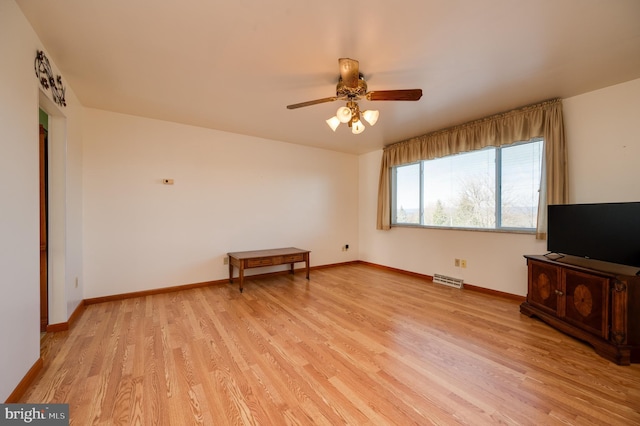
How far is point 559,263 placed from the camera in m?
2.48

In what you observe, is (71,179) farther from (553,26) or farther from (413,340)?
(553,26)

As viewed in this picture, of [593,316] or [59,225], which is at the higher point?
[59,225]

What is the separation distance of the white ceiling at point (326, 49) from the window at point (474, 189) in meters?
0.77

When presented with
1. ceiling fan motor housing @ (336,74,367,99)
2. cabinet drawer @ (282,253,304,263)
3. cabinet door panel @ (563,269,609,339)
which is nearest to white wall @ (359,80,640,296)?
cabinet door panel @ (563,269,609,339)

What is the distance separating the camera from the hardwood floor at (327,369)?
146 cm

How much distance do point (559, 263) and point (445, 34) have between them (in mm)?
2451

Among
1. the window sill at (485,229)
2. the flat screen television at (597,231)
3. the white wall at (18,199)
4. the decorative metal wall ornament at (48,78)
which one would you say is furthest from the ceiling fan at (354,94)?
the window sill at (485,229)

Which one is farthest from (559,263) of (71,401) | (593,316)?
(71,401)

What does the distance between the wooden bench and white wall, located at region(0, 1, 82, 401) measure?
208cm

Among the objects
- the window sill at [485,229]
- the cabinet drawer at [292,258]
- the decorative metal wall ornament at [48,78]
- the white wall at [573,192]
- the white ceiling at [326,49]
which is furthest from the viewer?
the cabinet drawer at [292,258]

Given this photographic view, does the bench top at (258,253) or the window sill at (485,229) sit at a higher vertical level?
the window sill at (485,229)

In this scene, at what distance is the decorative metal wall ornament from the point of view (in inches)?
74.0

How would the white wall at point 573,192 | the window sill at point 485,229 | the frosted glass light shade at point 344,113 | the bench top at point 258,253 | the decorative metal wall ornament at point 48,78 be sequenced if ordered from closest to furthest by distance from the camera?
the decorative metal wall ornament at point 48,78 → the frosted glass light shade at point 344,113 → the white wall at point 573,192 → the window sill at point 485,229 → the bench top at point 258,253

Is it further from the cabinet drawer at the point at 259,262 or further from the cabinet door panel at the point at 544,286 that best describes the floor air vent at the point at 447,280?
the cabinet drawer at the point at 259,262
